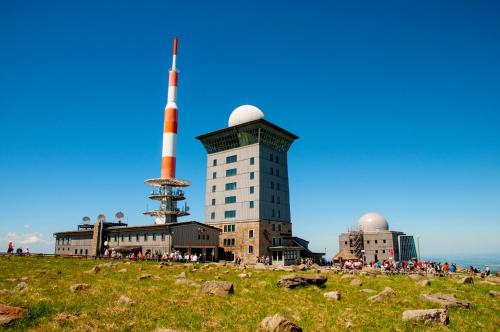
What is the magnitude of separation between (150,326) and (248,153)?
2192 inches

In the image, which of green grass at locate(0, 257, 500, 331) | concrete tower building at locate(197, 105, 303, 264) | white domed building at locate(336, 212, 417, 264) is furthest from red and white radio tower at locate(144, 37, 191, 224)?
green grass at locate(0, 257, 500, 331)

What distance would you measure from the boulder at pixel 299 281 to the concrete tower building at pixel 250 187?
4026 cm

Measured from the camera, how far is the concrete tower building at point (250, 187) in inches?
2451

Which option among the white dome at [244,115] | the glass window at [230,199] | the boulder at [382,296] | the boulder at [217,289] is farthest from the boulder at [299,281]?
the white dome at [244,115]

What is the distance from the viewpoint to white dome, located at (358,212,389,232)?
7925 cm

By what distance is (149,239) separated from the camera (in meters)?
56.7

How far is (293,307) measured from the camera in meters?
14.5

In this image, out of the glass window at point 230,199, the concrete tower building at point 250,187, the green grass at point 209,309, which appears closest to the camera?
the green grass at point 209,309

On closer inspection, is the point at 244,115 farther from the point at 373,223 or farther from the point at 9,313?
the point at 9,313

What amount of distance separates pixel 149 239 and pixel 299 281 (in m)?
42.0

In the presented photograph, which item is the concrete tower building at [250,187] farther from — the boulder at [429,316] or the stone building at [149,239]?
the boulder at [429,316]

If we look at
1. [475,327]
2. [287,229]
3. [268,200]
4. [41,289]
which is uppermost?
[268,200]

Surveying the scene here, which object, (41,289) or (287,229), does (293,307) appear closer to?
(41,289)

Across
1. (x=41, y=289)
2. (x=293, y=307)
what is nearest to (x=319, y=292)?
(x=293, y=307)
